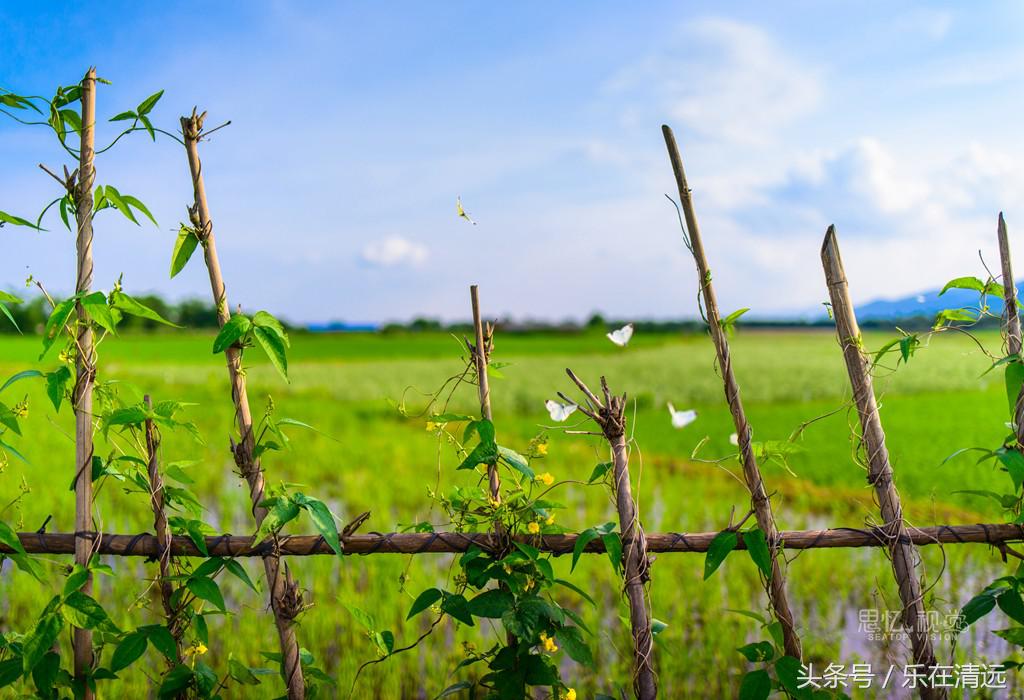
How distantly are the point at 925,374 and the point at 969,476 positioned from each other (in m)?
8.04

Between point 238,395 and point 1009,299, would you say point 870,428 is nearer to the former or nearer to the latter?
point 1009,299

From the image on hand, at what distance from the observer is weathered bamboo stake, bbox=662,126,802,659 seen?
6.78 ft

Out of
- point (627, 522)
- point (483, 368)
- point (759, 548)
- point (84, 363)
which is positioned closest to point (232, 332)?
point (84, 363)

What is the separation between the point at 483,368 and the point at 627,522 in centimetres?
57

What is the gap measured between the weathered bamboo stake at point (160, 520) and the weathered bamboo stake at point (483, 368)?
85 cm

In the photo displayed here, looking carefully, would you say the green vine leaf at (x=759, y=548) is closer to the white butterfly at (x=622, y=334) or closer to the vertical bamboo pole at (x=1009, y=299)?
the white butterfly at (x=622, y=334)

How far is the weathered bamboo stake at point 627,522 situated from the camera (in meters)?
2.04

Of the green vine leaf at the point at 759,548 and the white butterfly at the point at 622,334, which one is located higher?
the white butterfly at the point at 622,334

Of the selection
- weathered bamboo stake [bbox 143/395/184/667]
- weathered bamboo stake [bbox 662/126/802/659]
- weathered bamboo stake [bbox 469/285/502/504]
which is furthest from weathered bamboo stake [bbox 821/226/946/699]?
weathered bamboo stake [bbox 143/395/184/667]

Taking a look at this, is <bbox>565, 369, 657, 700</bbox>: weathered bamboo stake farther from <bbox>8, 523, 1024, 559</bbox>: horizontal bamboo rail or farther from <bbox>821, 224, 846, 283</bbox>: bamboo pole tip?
<bbox>821, 224, 846, 283</bbox>: bamboo pole tip

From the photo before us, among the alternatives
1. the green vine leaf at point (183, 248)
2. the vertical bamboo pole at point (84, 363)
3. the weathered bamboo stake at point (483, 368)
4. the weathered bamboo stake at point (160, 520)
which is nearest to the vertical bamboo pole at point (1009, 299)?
the weathered bamboo stake at point (483, 368)

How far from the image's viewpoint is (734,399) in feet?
6.80

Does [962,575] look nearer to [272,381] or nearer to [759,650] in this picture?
[759,650]

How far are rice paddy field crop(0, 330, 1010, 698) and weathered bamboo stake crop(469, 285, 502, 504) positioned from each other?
0.52ft
